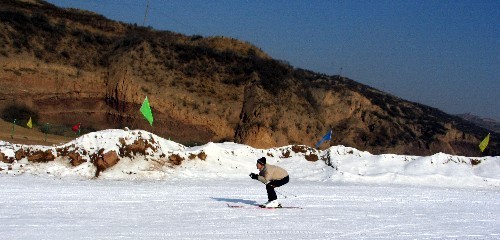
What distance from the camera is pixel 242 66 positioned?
49.5 metres

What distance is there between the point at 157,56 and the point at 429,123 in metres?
40.2

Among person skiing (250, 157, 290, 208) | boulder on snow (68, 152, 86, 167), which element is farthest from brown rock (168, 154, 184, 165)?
person skiing (250, 157, 290, 208)

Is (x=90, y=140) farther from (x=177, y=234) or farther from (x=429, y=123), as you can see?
(x=429, y=123)

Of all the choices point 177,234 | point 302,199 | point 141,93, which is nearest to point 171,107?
point 141,93

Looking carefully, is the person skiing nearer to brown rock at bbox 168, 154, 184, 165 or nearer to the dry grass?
brown rock at bbox 168, 154, 184, 165

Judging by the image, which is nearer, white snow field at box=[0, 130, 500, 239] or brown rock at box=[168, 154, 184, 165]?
white snow field at box=[0, 130, 500, 239]

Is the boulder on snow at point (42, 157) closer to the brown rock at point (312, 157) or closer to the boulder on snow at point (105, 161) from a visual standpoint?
the boulder on snow at point (105, 161)

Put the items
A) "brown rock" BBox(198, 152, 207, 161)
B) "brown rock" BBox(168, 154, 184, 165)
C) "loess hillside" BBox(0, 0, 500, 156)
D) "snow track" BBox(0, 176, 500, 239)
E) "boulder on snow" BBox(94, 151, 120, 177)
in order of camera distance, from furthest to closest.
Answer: "loess hillside" BBox(0, 0, 500, 156)
"brown rock" BBox(198, 152, 207, 161)
"brown rock" BBox(168, 154, 184, 165)
"boulder on snow" BBox(94, 151, 120, 177)
"snow track" BBox(0, 176, 500, 239)

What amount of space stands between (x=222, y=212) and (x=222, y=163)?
8871 mm

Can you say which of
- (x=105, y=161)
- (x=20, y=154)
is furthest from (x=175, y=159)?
(x=20, y=154)

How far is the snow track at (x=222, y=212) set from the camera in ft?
34.9

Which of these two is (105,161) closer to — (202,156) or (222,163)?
(202,156)

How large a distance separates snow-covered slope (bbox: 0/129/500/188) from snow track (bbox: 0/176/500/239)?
45.4 inches

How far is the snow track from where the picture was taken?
10.6m
